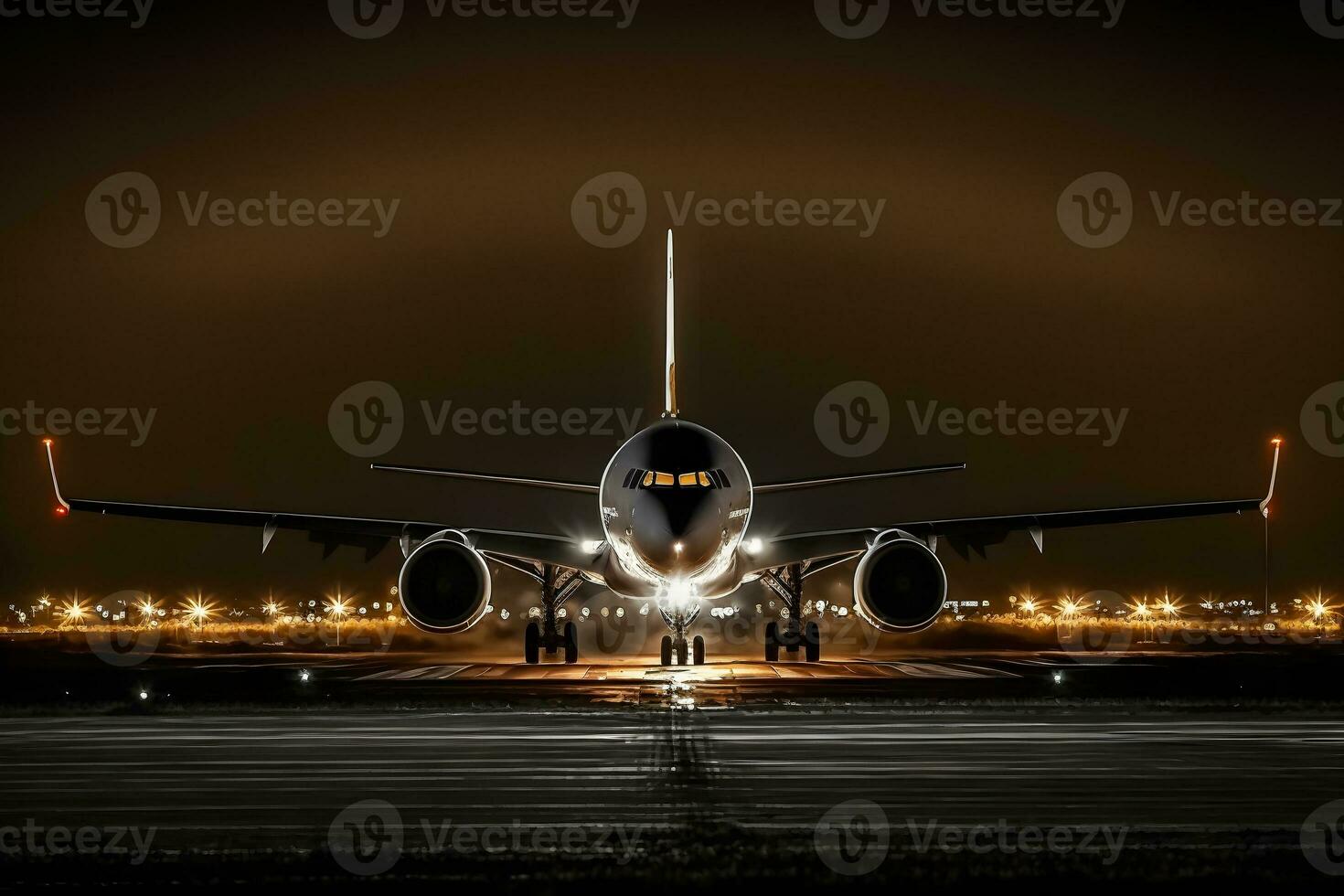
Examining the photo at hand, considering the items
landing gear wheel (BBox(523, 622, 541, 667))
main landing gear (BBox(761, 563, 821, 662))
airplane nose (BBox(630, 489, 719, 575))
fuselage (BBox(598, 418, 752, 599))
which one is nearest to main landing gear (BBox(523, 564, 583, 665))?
landing gear wheel (BBox(523, 622, 541, 667))

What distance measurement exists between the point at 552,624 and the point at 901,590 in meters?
9.09

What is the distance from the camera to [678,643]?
109ft

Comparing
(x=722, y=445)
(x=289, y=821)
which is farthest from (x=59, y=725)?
(x=722, y=445)

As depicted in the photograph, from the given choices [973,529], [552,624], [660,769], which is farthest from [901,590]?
[660,769]

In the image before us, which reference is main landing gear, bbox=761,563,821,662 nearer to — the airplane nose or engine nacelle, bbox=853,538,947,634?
engine nacelle, bbox=853,538,947,634

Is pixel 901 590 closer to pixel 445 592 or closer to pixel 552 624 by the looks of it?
pixel 552 624

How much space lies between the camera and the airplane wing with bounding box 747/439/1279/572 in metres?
35.3

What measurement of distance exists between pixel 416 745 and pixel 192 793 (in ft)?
13.7

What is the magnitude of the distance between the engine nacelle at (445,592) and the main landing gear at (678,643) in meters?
3.85

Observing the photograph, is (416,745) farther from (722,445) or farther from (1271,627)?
(1271,627)

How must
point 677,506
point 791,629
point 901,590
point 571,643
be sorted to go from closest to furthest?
1. point 677,506
2. point 901,590
3. point 571,643
4. point 791,629

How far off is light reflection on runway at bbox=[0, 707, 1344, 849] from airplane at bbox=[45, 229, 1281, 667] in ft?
33.5

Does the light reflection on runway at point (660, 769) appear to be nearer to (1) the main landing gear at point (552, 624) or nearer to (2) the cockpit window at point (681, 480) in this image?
(2) the cockpit window at point (681, 480)

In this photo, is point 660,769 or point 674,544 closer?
point 660,769
